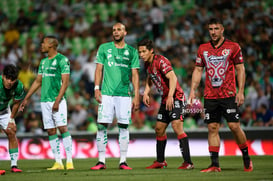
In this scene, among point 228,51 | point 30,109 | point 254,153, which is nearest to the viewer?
Result: point 228,51

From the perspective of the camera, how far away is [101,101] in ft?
34.6

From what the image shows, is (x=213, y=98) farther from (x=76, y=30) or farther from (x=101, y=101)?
(x=76, y=30)

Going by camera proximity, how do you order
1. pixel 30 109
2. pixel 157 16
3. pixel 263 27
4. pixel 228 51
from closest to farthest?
pixel 228 51, pixel 30 109, pixel 263 27, pixel 157 16

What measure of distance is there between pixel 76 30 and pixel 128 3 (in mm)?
2231

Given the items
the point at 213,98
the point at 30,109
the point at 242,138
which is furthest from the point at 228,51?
the point at 30,109

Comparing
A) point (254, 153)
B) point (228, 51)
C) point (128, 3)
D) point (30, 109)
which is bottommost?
point (254, 153)

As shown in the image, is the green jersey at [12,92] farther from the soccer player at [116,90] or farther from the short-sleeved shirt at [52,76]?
the soccer player at [116,90]

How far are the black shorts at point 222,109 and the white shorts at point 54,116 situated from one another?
108 inches

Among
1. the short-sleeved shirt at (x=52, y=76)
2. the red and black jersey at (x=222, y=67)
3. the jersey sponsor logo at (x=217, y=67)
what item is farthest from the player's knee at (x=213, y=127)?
the short-sleeved shirt at (x=52, y=76)

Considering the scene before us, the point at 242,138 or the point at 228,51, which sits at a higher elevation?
the point at 228,51

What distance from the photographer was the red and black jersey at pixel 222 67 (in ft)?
31.3

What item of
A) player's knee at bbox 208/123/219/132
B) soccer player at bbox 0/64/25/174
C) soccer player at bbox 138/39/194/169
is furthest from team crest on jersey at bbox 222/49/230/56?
soccer player at bbox 0/64/25/174

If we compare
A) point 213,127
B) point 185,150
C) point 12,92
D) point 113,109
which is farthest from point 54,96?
point 213,127

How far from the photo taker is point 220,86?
9.61 metres
